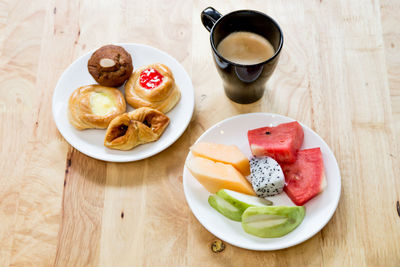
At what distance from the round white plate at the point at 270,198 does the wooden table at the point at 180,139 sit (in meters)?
0.09

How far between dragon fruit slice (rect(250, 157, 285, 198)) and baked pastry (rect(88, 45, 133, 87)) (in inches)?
22.6

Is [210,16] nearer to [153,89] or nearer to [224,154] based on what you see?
[153,89]

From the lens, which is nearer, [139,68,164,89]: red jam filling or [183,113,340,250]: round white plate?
[183,113,340,250]: round white plate

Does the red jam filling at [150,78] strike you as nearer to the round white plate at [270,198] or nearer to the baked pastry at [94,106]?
the baked pastry at [94,106]

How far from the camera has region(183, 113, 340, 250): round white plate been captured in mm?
1234

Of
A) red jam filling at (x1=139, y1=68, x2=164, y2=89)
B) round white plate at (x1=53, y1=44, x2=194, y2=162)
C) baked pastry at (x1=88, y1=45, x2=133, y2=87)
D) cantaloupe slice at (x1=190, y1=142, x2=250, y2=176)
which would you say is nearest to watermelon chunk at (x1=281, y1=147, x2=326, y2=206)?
cantaloupe slice at (x1=190, y1=142, x2=250, y2=176)

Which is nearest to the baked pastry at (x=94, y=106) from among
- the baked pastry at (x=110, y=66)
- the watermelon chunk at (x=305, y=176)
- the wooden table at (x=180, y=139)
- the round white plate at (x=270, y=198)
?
the baked pastry at (x=110, y=66)

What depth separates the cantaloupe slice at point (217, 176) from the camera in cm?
127

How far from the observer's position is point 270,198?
1.31m

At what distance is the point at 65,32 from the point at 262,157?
1.00 meters

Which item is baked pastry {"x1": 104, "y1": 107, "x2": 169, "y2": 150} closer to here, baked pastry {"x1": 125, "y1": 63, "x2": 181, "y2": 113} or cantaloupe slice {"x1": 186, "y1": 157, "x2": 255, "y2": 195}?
baked pastry {"x1": 125, "y1": 63, "x2": 181, "y2": 113}

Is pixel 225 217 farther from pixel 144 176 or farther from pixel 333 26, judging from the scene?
pixel 333 26

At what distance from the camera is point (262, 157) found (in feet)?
4.35

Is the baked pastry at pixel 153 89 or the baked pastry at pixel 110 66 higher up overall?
the baked pastry at pixel 110 66
